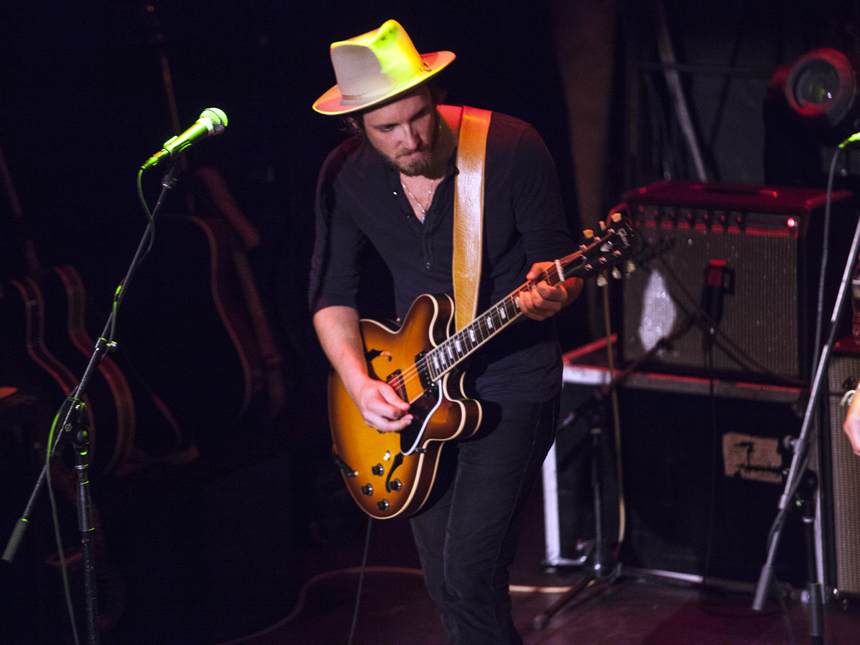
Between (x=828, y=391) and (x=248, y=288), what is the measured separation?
2113 millimetres

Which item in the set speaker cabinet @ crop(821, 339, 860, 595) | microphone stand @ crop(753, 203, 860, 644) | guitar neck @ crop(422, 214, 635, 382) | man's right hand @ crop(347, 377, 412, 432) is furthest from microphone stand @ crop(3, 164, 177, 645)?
speaker cabinet @ crop(821, 339, 860, 595)

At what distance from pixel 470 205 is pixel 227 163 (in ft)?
7.08

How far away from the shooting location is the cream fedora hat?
2.53 meters

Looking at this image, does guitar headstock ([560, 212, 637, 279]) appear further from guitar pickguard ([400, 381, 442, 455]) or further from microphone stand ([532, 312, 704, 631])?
microphone stand ([532, 312, 704, 631])

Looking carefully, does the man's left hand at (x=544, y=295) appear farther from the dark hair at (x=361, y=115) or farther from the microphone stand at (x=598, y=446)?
the microphone stand at (x=598, y=446)

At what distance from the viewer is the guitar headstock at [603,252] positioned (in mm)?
2463

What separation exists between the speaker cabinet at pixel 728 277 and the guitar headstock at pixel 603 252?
1.32m

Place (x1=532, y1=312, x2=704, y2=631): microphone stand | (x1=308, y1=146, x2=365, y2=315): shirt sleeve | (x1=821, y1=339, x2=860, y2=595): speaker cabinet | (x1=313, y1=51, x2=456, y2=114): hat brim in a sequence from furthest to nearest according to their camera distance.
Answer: (x1=532, y1=312, x2=704, y2=631): microphone stand < (x1=821, y1=339, x2=860, y2=595): speaker cabinet < (x1=308, y1=146, x2=365, y2=315): shirt sleeve < (x1=313, y1=51, x2=456, y2=114): hat brim

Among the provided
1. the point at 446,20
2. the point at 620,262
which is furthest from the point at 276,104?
the point at 620,262

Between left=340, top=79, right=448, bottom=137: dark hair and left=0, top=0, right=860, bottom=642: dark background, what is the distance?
123cm

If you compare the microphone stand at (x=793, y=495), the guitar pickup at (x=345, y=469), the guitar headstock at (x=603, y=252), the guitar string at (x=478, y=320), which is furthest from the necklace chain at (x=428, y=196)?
the microphone stand at (x=793, y=495)

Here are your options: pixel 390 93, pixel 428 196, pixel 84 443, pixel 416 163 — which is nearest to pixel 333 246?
pixel 428 196

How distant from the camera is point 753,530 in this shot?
379cm

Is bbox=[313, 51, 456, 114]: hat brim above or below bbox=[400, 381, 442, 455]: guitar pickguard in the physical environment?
above
